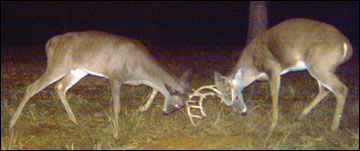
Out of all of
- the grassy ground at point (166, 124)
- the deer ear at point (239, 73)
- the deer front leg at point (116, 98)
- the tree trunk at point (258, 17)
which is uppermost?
the tree trunk at point (258, 17)

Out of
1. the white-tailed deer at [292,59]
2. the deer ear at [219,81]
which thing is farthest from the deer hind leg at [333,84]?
the deer ear at [219,81]

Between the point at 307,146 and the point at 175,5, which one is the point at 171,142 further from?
the point at 175,5

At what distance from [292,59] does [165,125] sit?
2.25 m

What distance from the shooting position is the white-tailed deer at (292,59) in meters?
8.66

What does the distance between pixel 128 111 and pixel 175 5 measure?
3419 centimetres

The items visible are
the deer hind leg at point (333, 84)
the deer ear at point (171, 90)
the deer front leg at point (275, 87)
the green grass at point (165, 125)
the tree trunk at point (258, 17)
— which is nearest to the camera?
the green grass at point (165, 125)

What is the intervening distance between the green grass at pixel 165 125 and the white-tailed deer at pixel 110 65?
42 cm

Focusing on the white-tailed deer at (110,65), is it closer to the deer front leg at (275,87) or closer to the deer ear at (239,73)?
the deer ear at (239,73)

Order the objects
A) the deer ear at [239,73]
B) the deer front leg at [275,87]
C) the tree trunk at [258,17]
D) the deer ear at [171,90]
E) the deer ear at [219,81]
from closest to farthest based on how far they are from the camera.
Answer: the deer front leg at [275,87]
the deer ear at [171,90]
the deer ear at [219,81]
the deer ear at [239,73]
the tree trunk at [258,17]

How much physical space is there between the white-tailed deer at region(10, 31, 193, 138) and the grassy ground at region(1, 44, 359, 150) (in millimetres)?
414

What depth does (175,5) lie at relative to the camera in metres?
43.8

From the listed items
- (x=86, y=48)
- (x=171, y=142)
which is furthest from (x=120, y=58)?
(x=171, y=142)

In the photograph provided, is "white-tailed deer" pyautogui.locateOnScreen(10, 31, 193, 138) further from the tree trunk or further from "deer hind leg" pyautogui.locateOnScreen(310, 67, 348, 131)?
the tree trunk

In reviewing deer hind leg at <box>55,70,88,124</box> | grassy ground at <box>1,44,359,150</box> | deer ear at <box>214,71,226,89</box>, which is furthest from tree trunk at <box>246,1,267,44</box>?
deer hind leg at <box>55,70,88,124</box>
